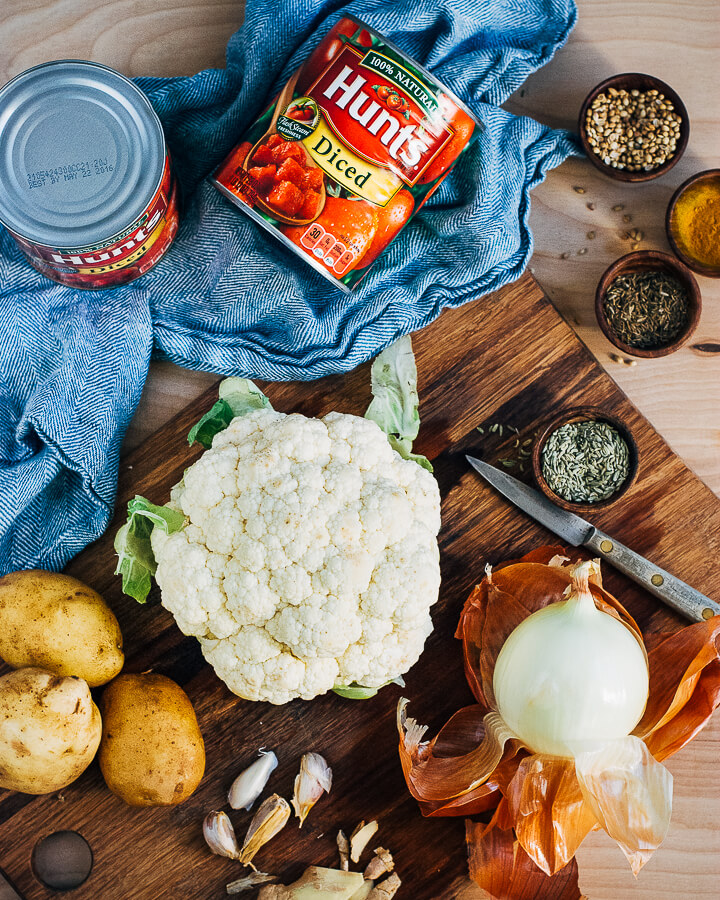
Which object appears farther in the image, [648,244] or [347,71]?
[648,244]

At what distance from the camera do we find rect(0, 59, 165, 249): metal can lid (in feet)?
3.34

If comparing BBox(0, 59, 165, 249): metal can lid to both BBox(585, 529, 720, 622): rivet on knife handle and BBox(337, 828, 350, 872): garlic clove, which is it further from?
BBox(337, 828, 350, 872): garlic clove

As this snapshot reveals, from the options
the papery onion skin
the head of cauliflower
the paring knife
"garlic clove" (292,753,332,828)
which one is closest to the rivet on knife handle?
the paring knife

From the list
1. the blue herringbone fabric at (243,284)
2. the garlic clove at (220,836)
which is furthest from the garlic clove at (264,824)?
the blue herringbone fabric at (243,284)

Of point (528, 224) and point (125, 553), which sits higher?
point (528, 224)

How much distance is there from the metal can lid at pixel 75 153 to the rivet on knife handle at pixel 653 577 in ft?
2.74

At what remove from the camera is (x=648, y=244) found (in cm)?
127

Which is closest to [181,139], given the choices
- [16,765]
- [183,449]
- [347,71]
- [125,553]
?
[347,71]

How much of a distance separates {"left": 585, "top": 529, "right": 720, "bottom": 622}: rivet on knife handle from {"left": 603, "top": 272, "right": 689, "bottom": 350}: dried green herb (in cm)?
32

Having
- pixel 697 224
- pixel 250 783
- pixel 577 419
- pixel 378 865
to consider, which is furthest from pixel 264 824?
pixel 697 224

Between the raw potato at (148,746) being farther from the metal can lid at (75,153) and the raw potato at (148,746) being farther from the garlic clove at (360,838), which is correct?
the metal can lid at (75,153)

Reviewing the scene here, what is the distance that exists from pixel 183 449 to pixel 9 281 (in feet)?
1.20

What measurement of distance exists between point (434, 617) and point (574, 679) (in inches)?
9.9

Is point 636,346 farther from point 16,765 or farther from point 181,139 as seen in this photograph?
point 16,765
